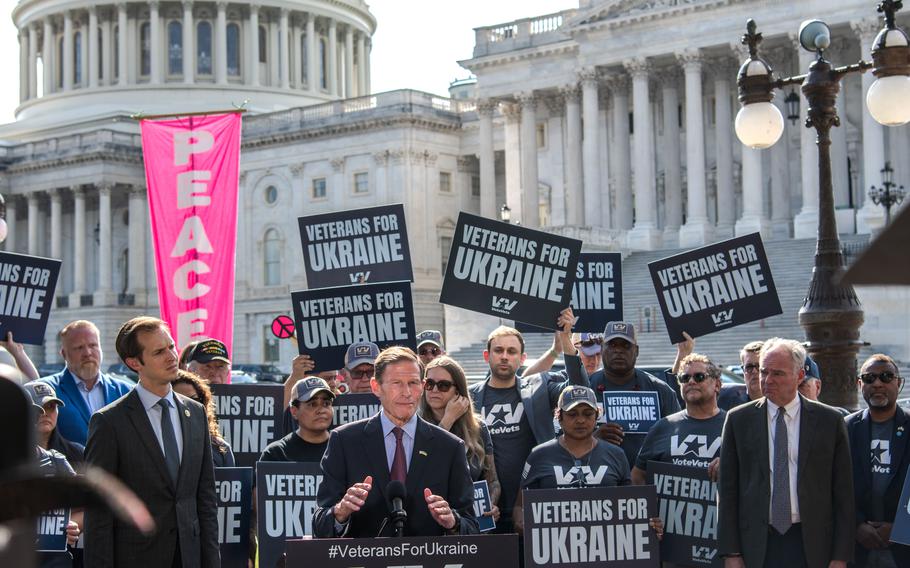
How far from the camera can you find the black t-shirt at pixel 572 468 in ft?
25.8

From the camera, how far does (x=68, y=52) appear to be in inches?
3713

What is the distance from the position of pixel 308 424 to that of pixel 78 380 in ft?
5.34

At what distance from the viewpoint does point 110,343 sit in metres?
77.2

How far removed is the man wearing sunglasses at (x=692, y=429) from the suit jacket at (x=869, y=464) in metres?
0.83

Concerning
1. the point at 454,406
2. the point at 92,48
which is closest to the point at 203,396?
the point at 454,406

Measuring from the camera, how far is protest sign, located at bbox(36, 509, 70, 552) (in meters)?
7.69

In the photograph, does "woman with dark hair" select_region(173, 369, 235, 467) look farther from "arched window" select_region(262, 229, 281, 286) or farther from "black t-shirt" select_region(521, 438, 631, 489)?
"arched window" select_region(262, 229, 281, 286)

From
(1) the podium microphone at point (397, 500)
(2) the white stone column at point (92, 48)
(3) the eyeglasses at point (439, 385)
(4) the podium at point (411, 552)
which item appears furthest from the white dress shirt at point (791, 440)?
(2) the white stone column at point (92, 48)

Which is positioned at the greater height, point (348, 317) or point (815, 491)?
point (348, 317)

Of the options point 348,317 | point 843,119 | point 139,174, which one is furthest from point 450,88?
point 348,317

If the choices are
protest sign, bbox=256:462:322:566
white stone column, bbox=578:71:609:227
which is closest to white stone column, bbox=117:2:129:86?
white stone column, bbox=578:71:609:227

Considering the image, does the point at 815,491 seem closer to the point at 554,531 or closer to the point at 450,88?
the point at 554,531

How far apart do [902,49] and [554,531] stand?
5.49 meters

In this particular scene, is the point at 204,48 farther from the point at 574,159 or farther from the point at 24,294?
the point at 24,294
